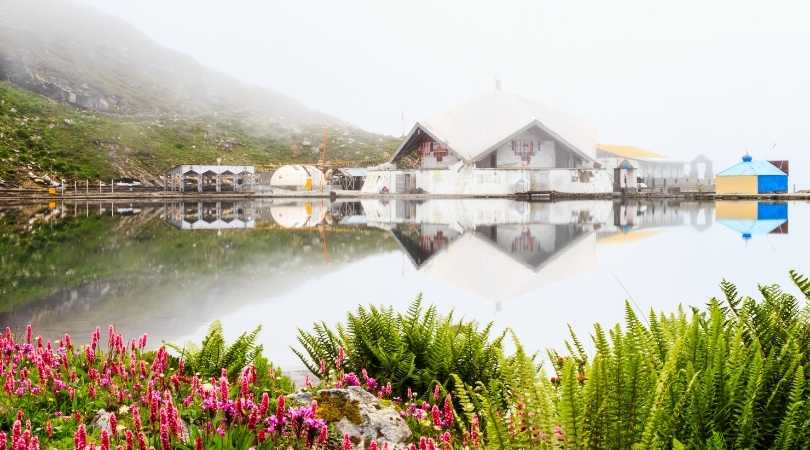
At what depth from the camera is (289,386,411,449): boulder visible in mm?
3750

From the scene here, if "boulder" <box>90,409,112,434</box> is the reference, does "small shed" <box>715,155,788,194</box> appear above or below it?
above

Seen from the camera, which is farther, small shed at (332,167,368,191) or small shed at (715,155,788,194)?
small shed at (332,167,368,191)

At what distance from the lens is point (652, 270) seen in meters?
11.8

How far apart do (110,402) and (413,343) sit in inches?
83.5

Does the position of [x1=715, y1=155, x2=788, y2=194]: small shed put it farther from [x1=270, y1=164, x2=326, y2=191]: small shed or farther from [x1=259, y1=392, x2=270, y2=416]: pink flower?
[x1=259, y1=392, x2=270, y2=416]: pink flower

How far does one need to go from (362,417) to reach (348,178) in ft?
293

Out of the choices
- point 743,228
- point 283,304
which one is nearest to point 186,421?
point 283,304

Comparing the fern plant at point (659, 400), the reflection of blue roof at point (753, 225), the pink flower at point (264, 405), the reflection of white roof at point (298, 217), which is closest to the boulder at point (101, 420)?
the pink flower at point (264, 405)

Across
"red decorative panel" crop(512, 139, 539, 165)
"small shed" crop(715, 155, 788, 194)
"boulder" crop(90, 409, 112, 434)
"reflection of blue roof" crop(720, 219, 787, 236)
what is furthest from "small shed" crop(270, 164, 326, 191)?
"boulder" crop(90, 409, 112, 434)

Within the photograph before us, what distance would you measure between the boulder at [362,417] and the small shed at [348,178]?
87.4 metres

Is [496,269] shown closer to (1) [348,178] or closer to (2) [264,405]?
(2) [264,405]

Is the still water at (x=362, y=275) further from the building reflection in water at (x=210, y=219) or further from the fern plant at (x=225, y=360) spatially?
the building reflection in water at (x=210, y=219)

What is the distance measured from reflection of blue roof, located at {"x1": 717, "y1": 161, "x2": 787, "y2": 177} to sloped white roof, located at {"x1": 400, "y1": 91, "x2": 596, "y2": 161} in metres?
11.1

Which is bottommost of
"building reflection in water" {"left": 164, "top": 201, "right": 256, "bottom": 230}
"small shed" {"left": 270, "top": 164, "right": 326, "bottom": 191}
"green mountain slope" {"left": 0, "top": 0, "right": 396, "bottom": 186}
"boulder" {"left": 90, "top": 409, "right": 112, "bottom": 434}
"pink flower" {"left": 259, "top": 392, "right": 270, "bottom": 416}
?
"boulder" {"left": 90, "top": 409, "right": 112, "bottom": 434}
